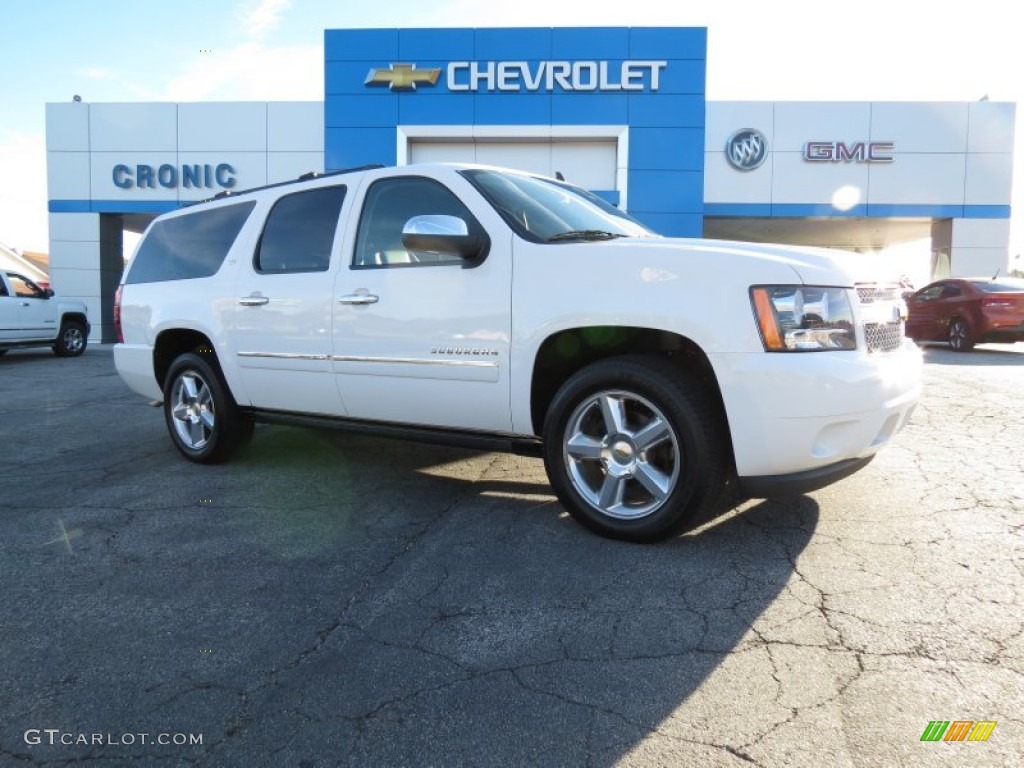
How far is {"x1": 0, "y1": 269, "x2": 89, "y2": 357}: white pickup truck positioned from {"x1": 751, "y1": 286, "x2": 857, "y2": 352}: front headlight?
15.1 meters

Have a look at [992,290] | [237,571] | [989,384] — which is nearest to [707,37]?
[992,290]

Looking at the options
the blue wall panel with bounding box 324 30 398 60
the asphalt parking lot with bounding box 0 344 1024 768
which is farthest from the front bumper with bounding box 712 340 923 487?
the blue wall panel with bounding box 324 30 398 60

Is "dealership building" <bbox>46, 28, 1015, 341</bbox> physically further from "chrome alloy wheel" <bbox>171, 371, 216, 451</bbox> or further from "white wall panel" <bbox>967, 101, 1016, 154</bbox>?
"chrome alloy wheel" <bbox>171, 371, 216, 451</bbox>

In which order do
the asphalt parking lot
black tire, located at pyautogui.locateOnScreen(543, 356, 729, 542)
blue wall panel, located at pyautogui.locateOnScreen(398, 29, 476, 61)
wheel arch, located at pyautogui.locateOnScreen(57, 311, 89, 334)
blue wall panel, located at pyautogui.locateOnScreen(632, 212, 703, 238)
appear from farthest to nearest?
blue wall panel, located at pyautogui.locateOnScreen(398, 29, 476, 61)
blue wall panel, located at pyautogui.locateOnScreen(632, 212, 703, 238)
wheel arch, located at pyautogui.locateOnScreen(57, 311, 89, 334)
black tire, located at pyautogui.locateOnScreen(543, 356, 729, 542)
the asphalt parking lot

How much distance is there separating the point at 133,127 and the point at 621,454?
24.4m

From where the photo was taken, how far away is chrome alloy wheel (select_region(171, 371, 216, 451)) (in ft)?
16.9

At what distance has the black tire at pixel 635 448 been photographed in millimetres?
3150

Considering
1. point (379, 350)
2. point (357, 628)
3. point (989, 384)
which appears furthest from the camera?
point (989, 384)

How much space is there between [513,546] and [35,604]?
6.52 feet

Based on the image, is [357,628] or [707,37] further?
[707,37]

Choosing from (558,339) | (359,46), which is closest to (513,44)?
(359,46)

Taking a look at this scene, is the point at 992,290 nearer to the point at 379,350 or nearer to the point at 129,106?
the point at 379,350

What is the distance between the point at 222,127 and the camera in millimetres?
22359

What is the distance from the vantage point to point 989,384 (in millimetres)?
8656
